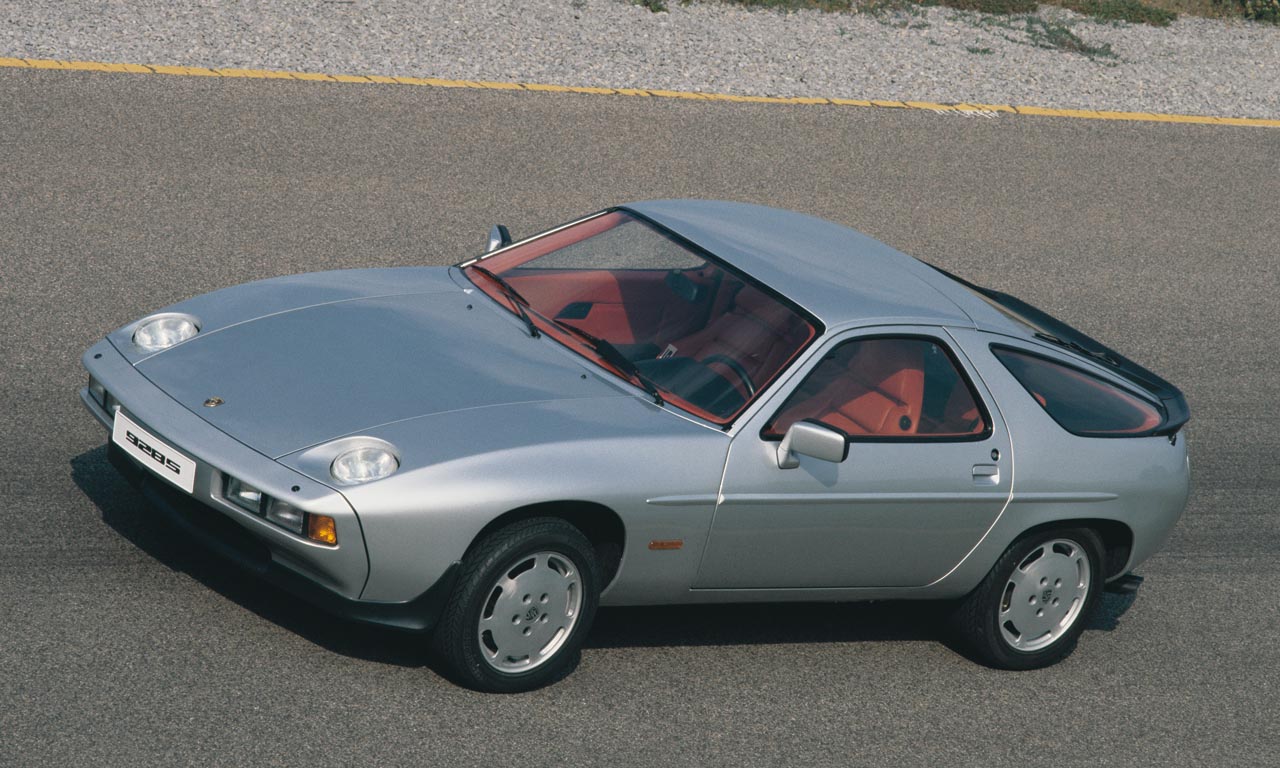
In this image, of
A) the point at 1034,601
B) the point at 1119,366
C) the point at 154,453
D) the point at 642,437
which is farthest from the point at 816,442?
the point at 154,453

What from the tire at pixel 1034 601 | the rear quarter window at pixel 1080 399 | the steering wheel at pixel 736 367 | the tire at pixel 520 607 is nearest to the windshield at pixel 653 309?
the steering wheel at pixel 736 367

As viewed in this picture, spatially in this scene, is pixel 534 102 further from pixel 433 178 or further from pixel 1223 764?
pixel 1223 764

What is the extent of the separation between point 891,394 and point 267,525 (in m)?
2.33

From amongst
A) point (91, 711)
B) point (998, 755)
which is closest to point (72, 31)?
point (91, 711)

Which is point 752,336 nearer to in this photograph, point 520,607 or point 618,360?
point 618,360

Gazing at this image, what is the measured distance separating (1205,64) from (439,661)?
1402cm

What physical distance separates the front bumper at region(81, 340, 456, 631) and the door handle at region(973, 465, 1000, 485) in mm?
2070

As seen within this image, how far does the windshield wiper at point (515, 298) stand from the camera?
5.88 meters

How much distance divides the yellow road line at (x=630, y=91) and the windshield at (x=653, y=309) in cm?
639

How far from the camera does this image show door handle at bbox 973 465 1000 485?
226 inches

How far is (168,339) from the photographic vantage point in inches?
225

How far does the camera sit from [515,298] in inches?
242

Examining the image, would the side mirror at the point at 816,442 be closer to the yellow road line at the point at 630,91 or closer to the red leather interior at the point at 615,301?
the red leather interior at the point at 615,301

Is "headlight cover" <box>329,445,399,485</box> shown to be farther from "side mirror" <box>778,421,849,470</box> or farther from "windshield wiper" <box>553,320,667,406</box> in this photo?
"side mirror" <box>778,421,849,470</box>
